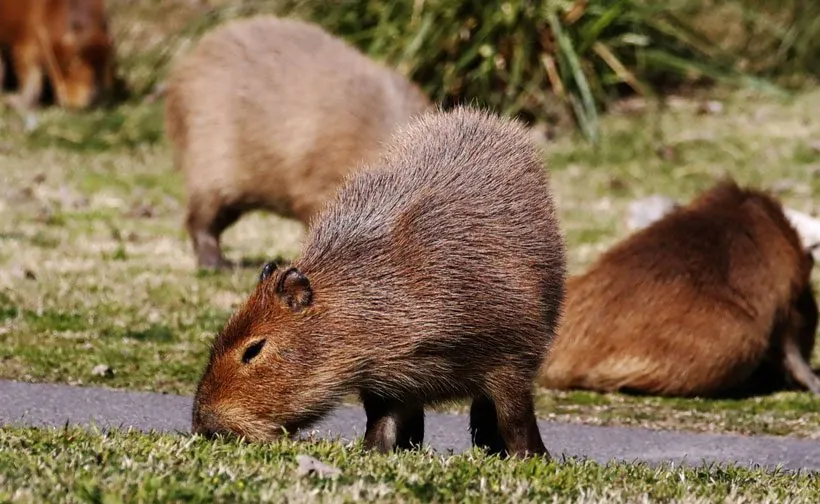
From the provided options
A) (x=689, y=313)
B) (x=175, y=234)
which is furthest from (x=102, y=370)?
(x=175, y=234)

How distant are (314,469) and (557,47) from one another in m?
10.0

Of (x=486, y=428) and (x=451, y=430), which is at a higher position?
(x=486, y=428)

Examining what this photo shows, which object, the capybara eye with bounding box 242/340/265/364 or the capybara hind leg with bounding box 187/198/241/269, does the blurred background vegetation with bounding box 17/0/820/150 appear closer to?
the capybara hind leg with bounding box 187/198/241/269

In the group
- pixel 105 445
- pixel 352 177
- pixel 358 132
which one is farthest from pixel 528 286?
pixel 358 132

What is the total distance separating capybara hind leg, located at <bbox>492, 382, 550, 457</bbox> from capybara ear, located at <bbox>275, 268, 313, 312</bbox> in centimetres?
76

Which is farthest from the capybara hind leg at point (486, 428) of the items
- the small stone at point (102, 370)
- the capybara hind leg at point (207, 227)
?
the capybara hind leg at point (207, 227)

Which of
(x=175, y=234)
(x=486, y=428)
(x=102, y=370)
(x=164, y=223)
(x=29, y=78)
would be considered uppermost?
(x=486, y=428)

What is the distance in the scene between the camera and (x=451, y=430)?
657 cm

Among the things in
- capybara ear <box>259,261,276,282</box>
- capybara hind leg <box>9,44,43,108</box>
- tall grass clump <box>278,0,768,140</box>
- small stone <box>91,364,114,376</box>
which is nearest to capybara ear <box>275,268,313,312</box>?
capybara ear <box>259,261,276,282</box>

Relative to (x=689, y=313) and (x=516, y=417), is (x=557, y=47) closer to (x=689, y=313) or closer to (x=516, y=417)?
(x=689, y=313)

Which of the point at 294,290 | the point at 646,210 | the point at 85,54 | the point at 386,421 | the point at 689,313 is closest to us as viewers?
the point at 294,290

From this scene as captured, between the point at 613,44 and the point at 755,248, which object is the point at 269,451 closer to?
the point at 755,248

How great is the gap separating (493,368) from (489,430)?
21.2 inches

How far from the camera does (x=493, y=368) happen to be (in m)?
5.23
